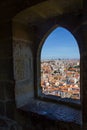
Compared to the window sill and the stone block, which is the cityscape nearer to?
the window sill

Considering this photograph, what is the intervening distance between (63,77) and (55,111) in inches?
12.5

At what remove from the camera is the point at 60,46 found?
52.8 inches

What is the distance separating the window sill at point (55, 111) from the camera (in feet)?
3.62

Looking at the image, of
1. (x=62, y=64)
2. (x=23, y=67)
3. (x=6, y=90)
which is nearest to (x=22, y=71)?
(x=23, y=67)

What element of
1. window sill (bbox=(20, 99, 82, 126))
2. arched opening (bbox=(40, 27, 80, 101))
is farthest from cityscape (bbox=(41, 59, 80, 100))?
window sill (bbox=(20, 99, 82, 126))

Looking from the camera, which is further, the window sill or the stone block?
the stone block

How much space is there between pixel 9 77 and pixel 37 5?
2.29 ft

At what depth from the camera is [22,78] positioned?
4.64 ft

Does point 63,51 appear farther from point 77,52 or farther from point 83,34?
point 83,34

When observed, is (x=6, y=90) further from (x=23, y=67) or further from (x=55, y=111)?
(x=55, y=111)

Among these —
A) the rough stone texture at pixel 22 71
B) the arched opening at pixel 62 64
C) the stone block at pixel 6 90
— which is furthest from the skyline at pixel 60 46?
the stone block at pixel 6 90

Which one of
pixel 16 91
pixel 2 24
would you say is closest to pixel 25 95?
pixel 16 91

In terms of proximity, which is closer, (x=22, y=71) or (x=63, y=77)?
(x=63, y=77)

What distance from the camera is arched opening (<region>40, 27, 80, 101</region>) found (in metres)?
1.26
